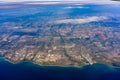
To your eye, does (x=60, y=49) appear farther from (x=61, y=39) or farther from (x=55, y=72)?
(x=55, y=72)

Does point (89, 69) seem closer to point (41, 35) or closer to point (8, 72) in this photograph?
point (8, 72)

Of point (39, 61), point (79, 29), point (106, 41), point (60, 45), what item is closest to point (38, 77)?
point (39, 61)

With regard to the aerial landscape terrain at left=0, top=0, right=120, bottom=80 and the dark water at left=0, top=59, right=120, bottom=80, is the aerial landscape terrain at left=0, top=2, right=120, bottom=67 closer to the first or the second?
the aerial landscape terrain at left=0, top=0, right=120, bottom=80

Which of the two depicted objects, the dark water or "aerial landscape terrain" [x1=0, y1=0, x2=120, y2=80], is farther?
"aerial landscape terrain" [x1=0, y1=0, x2=120, y2=80]

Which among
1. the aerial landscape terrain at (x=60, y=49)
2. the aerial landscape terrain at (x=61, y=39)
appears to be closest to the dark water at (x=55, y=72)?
the aerial landscape terrain at (x=60, y=49)

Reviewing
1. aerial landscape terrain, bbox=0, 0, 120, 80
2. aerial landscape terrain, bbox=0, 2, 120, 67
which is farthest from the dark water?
aerial landscape terrain, bbox=0, 2, 120, 67

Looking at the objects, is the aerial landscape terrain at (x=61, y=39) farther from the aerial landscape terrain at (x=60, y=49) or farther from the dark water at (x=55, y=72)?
the dark water at (x=55, y=72)
